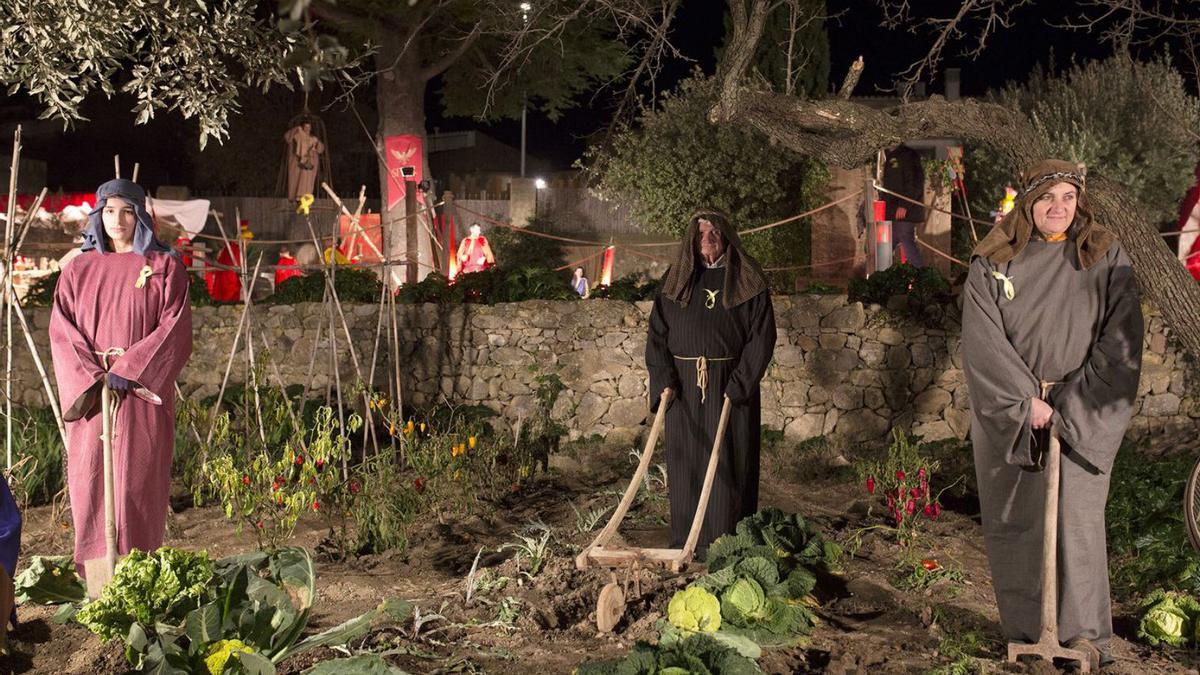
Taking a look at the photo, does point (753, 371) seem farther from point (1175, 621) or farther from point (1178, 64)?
point (1178, 64)

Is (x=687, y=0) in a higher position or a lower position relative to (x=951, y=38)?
higher

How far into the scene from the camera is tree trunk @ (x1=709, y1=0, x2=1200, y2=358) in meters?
6.97

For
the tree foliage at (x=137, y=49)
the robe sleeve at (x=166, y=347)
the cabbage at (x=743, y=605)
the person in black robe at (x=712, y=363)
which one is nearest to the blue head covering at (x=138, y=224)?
the robe sleeve at (x=166, y=347)

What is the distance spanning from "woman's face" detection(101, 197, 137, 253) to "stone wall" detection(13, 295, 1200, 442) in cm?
465

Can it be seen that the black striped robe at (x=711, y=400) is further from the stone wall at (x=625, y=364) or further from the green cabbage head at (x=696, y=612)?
the stone wall at (x=625, y=364)

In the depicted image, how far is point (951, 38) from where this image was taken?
8211 mm

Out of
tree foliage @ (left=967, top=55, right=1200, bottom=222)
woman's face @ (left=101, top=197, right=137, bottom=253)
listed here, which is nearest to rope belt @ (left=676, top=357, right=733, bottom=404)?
woman's face @ (left=101, top=197, right=137, bottom=253)

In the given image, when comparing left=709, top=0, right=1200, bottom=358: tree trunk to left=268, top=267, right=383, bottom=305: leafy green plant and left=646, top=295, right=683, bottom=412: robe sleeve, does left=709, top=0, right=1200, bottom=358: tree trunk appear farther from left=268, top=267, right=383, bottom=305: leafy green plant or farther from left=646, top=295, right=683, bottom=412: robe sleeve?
left=268, top=267, right=383, bottom=305: leafy green plant

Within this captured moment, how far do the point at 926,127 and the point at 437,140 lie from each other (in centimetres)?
2925

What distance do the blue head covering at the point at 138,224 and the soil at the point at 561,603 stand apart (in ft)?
5.72

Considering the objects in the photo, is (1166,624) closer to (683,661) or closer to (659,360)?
(683,661)

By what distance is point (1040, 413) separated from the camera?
4.64 metres

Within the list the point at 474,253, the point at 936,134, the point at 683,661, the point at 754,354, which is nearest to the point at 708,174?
the point at 474,253

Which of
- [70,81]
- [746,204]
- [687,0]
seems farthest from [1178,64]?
[70,81]
